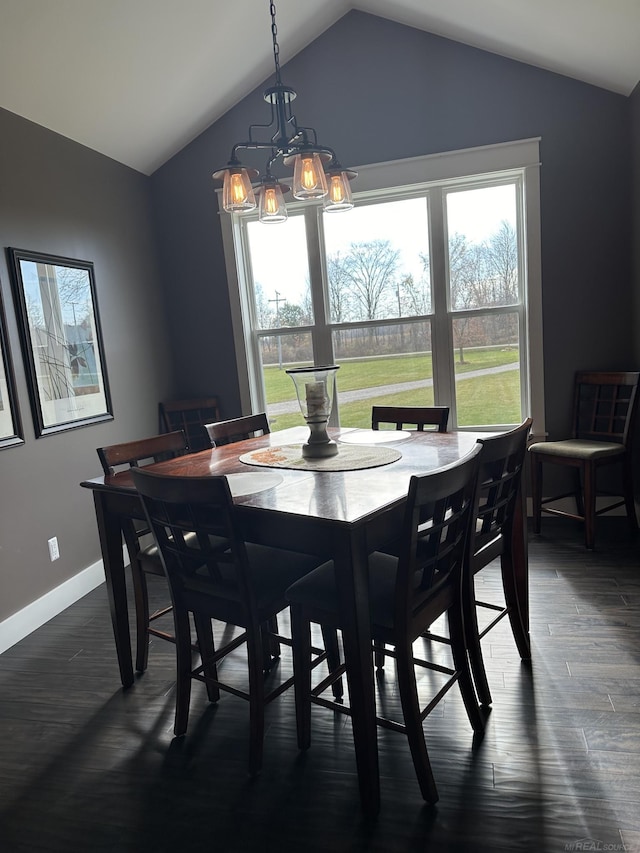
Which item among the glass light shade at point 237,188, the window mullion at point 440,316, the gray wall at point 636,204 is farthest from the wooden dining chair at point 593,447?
the glass light shade at point 237,188

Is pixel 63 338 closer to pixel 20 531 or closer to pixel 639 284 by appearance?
pixel 20 531

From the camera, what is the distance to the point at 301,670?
5.96 feet

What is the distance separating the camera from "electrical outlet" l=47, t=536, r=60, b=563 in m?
3.05

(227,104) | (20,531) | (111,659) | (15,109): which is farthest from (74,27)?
(111,659)

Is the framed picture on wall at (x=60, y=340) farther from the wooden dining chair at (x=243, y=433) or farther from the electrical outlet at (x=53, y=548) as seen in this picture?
the wooden dining chair at (x=243, y=433)

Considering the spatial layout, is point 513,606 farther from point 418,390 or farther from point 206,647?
point 418,390

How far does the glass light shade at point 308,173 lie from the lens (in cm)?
200

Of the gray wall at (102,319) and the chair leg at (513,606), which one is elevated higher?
the gray wall at (102,319)

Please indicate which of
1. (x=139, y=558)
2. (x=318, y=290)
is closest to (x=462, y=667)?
(x=139, y=558)

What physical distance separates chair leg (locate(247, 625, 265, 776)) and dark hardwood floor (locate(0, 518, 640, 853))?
0.06 m

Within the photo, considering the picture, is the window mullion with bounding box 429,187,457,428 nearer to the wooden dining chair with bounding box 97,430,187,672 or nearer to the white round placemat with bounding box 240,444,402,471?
the white round placemat with bounding box 240,444,402,471

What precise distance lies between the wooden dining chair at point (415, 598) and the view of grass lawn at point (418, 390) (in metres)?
2.21

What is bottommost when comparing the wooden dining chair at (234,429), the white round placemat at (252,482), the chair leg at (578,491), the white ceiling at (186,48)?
the chair leg at (578,491)

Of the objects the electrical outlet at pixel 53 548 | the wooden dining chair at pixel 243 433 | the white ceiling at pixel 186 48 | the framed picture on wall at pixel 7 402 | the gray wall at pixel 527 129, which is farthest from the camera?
the gray wall at pixel 527 129
